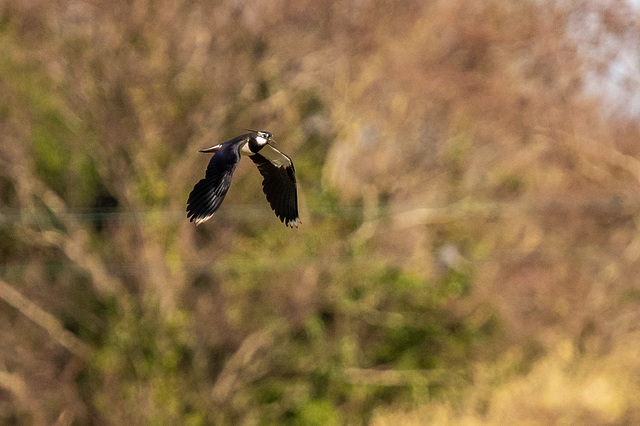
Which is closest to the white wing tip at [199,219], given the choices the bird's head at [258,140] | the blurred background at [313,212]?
the bird's head at [258,140]

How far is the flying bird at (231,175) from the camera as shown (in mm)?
3219

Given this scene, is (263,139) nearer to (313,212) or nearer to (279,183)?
(279,183)

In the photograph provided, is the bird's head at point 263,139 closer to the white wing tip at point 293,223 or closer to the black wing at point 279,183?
the black wing at point 279,183

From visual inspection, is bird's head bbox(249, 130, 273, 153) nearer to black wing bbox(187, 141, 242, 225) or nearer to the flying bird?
the flying bird

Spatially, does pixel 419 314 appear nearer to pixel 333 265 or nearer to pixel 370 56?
pixel 333 265

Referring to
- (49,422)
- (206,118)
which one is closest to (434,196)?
(206,118)

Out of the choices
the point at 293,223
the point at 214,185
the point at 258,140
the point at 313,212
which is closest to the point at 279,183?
the point at 293,223

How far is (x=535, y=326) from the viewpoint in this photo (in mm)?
15453

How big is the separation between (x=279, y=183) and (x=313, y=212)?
35.1ft

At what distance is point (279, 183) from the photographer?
3.98 meters

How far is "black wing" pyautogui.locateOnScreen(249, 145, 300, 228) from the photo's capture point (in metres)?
3.81

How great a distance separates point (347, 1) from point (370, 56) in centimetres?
105

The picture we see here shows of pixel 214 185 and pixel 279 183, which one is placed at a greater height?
pixel 279 183

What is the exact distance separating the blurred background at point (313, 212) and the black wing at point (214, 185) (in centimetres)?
892
